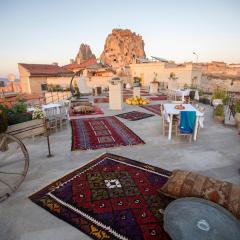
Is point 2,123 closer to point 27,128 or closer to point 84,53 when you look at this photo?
point 27,128

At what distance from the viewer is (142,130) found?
736cm

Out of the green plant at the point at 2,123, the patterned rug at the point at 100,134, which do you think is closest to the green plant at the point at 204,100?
the patterned rug at the point at 100,134

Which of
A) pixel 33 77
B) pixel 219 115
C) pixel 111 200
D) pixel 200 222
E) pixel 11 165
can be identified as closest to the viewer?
pixel 200 222

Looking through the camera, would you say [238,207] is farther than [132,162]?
No

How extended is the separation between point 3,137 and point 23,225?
151cm

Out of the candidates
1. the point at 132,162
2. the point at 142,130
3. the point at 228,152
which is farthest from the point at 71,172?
the point at 228,152

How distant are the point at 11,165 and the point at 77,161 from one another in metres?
1.61

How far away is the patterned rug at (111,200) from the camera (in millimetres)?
2676

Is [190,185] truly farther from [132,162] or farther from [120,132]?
[120,132]

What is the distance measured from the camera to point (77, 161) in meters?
4.78

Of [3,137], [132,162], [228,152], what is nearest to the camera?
[3,137]

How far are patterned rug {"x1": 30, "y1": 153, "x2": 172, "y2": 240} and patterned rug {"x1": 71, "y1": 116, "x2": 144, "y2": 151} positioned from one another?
1.43m

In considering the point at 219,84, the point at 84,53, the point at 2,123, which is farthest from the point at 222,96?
the point at 84,53

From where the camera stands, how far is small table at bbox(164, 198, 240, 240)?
6.82ft
